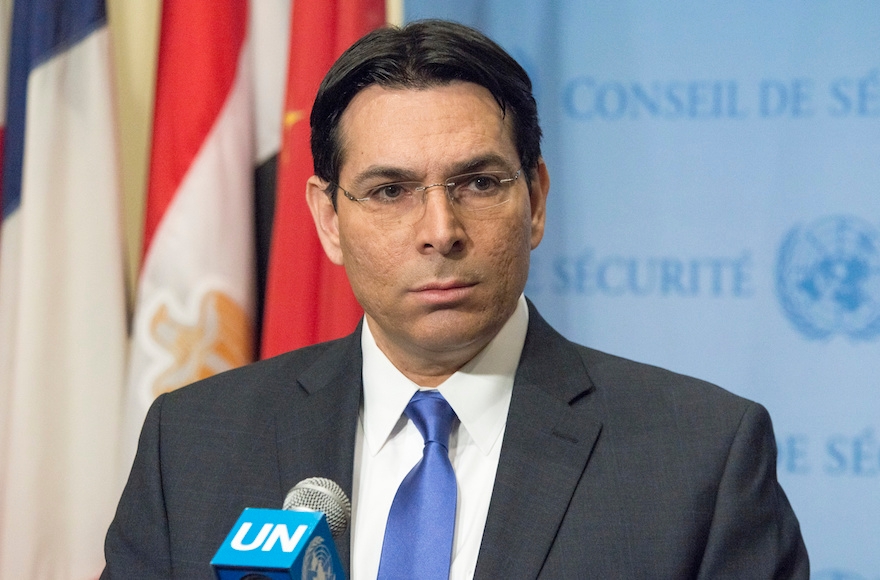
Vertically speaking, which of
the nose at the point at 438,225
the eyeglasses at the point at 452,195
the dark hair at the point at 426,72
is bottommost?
the nose at the point at 438,225

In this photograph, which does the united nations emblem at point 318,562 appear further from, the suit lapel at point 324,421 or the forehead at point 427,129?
the forehead at point 427,129

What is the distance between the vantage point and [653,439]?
169 centimetres

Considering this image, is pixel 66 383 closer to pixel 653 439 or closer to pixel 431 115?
pixel 431 115

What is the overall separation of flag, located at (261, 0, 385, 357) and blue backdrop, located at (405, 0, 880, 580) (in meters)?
0.33

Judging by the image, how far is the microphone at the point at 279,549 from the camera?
895 millimetres

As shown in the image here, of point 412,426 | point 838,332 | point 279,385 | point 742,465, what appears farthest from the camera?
point 838,332

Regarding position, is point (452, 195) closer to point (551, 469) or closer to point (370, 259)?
point (370, 259)

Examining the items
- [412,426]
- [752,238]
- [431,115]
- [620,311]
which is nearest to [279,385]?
[412,426]

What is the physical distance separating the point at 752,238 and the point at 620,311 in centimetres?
42

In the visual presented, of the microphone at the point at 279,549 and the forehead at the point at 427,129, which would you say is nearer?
the microphone at the point at 279,549

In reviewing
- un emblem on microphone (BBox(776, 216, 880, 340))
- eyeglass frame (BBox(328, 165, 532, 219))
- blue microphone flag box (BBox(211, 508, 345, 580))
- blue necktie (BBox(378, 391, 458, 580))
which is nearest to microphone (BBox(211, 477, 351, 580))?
blue microphone flag box (BBox(211, 508, 345, 580))

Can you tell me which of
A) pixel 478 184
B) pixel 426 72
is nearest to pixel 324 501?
pixel 478 184

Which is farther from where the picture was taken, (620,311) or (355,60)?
(620,311)

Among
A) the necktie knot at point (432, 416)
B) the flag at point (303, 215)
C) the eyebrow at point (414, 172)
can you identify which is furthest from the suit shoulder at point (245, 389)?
the flag at point (303, 215)
